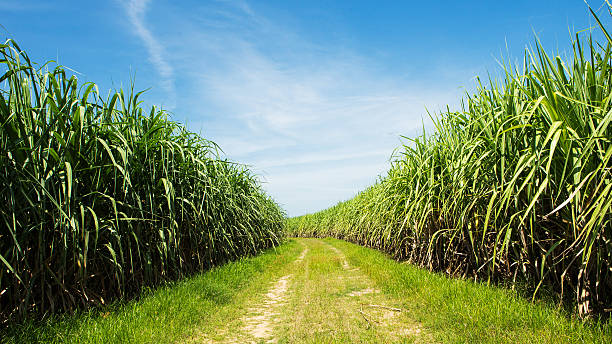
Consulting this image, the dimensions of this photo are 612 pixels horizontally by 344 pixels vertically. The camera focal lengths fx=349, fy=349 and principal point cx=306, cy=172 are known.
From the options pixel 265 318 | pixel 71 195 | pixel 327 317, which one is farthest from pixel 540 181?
pixel 71 195

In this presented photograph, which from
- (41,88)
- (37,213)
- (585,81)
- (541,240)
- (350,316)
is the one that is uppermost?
(41,88)

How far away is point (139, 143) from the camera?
165 inches

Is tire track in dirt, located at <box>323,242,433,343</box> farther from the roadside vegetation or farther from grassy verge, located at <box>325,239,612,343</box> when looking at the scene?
grassy verge, located at <box>325,239,612,343</box>

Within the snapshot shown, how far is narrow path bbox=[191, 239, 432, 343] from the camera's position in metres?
2.99

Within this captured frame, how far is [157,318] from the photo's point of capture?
3242 mm

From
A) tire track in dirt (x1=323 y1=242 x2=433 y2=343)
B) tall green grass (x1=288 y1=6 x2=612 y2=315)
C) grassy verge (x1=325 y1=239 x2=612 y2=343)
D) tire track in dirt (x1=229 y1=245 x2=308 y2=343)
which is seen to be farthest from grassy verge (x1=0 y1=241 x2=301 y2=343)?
tall green grass (x1=288 y1=6 x2=612 y2=315)

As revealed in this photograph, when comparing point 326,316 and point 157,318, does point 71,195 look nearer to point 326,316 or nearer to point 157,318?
point 157,318

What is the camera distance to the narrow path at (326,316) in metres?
2.99

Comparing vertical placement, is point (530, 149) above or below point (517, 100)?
below

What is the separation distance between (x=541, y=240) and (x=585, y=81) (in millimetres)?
1398

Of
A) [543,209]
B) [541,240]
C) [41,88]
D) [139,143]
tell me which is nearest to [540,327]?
[541,240]

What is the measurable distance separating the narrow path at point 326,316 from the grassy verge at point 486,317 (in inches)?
8.3

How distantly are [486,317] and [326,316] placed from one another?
1484mm

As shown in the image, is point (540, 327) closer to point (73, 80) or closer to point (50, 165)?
point (50, 165)
